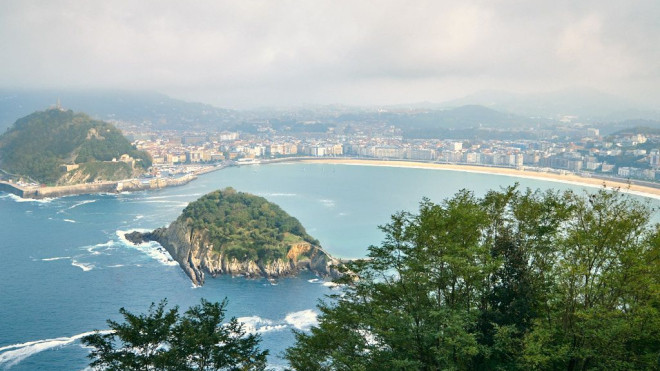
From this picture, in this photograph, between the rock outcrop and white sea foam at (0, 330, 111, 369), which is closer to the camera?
white sea foam at (0, 330, 111, 369)

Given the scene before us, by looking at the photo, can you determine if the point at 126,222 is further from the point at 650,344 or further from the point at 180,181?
the point at 650,344

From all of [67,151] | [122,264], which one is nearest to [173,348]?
[122,264]

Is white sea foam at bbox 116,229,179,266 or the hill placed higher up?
the hill

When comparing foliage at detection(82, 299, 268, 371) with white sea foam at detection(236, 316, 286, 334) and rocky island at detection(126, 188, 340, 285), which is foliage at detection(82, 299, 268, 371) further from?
rocky island at detection(126, 188, 340, 285)

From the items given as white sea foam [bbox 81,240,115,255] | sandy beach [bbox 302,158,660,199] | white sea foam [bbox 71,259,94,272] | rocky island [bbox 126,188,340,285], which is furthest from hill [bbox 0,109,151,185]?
white sea foam [bbox 71,259,94,272]

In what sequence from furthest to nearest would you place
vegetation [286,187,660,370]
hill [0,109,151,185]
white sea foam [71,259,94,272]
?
hill [0,109,151,185] → white sea foam [71,259,94,272] → vegetation [286,187,660,370]

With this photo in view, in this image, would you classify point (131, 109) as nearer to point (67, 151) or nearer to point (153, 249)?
point (67, 151)

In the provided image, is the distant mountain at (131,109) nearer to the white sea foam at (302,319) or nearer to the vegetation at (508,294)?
the white sea foam at (302,319)
